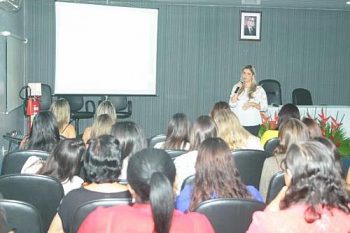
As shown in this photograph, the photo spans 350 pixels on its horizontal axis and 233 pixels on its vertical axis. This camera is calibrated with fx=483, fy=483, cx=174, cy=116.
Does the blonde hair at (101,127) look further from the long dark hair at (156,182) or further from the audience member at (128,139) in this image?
the long dark hair at (156,182)

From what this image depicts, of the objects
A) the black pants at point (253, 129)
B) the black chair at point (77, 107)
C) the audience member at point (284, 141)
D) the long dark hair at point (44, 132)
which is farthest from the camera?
the black chair at point (77, 107)

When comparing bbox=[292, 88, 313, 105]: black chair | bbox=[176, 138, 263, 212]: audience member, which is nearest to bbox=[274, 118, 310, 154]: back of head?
bbox=[176, 138, 263, 212]: audience member

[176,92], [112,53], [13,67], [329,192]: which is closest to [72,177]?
[329,192]

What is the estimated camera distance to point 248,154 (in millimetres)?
3676

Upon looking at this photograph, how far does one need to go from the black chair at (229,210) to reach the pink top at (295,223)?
357 mm

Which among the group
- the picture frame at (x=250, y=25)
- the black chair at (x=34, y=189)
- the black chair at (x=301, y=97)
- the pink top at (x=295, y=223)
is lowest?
the black chair at (x=34, y=189)

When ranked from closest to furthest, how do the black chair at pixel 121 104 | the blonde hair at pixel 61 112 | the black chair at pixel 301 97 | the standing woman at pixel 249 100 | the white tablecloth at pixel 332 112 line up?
the blonde hair at pixel 61 112 < the standing woman at pixel 249 100 < the white tablecloth at pixel 332 112 < the black chair at pixel 301 97 < the black chair at pixel 121 104

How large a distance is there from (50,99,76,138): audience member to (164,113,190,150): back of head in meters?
1.21

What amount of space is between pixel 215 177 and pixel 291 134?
1.06 metres

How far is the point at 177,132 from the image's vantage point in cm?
406

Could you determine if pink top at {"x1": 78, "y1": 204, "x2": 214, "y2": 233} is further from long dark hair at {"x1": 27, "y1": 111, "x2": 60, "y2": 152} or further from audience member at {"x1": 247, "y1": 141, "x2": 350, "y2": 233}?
long dark hair at {"x1": 27, "y1": 111, "x2": 60, "y2": 152}

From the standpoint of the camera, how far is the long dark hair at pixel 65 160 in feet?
9.46

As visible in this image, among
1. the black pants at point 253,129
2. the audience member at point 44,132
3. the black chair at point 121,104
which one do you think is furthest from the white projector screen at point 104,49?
the audience member at point 44,132

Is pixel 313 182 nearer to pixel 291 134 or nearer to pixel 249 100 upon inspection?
pixel 291 134
